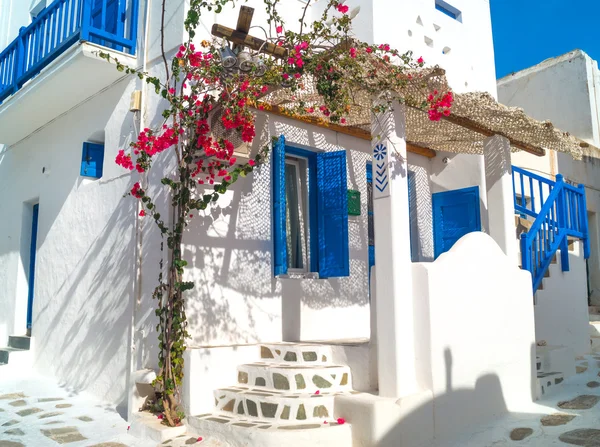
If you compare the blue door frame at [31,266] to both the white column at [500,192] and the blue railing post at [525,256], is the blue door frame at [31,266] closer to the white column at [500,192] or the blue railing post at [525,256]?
the white column at [500,192]

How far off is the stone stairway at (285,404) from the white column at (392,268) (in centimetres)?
55

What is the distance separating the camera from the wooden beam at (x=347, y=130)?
6.87 metres

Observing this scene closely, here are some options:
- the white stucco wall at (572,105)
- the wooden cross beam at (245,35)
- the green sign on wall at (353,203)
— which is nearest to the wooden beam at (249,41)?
the wooden cross beam at (245,35)

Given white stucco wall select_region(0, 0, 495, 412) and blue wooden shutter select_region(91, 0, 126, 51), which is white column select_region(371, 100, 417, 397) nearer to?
white stucco wall select_region(0, 0, 495, 412)

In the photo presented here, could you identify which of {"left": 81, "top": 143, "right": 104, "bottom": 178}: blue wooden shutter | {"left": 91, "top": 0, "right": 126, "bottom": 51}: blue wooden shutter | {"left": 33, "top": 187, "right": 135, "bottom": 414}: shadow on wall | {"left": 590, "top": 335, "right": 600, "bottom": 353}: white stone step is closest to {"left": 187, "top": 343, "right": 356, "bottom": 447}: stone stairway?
{"left": 33, "top": 187, "right": 135, "bottom": 414}: shadow on wall

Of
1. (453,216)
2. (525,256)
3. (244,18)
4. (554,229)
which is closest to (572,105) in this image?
(554,229)

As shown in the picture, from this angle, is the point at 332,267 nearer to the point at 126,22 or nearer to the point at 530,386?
the point at 530,386

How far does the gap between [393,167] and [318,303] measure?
2548mm

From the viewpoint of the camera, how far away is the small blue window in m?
9.10

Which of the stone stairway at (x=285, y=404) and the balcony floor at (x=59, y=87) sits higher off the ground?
the balcony floor at (x=59, y=87)

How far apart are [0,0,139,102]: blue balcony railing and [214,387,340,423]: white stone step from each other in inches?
181

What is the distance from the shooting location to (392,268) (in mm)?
5184

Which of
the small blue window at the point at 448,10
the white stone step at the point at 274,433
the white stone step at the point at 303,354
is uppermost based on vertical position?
the small blue window at the point at 448,10

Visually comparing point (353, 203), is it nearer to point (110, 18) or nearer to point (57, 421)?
point (110, 18)
